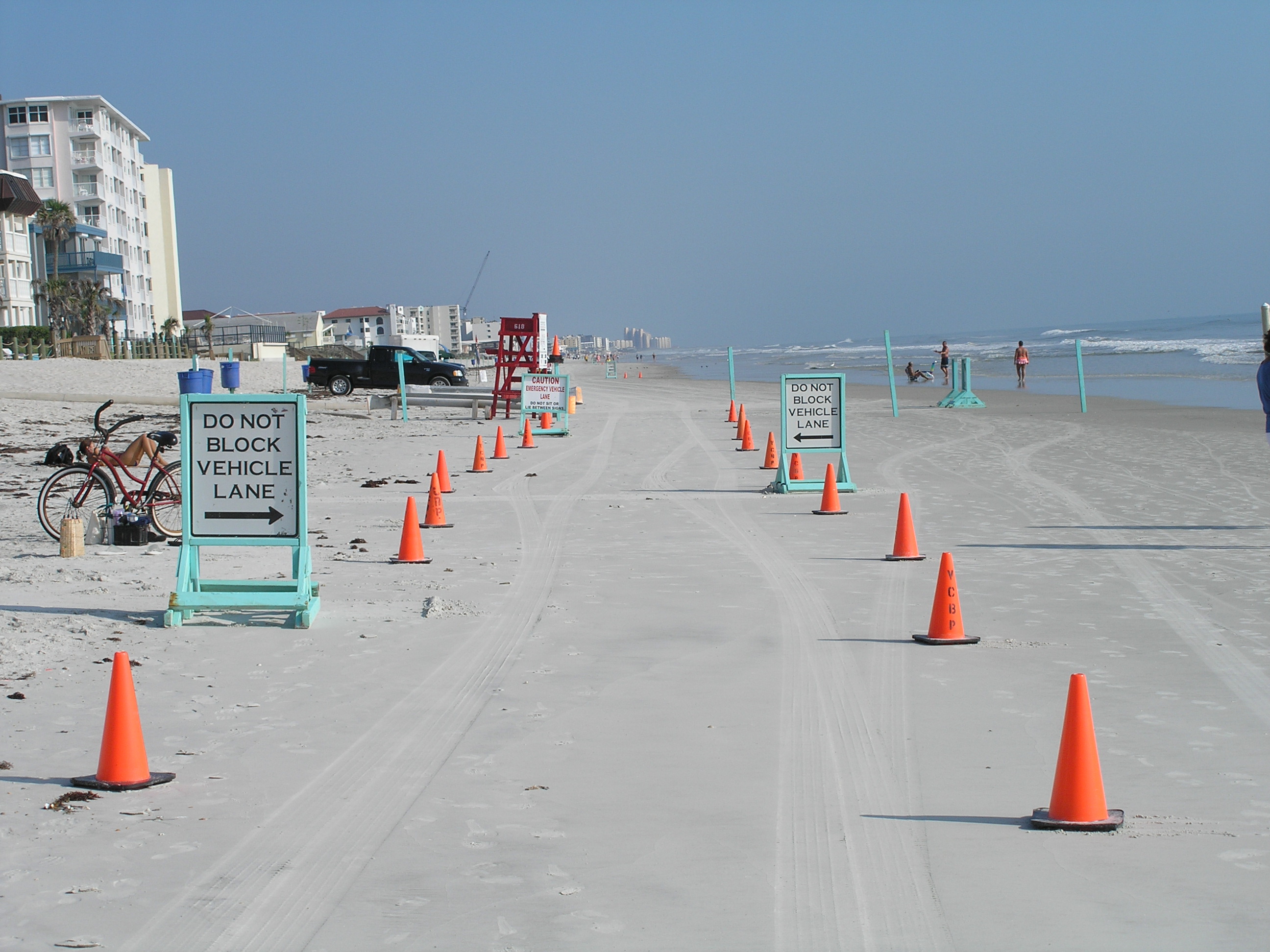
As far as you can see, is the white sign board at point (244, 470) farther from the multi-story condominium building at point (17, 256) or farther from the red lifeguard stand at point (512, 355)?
the multi-story condominium building at point (17, 256)

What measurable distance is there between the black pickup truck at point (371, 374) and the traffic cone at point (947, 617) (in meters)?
35.9

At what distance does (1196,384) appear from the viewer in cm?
4544

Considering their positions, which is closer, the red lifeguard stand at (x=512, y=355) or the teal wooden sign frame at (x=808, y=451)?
the teal wooden sign frame at (x=808, y=451)

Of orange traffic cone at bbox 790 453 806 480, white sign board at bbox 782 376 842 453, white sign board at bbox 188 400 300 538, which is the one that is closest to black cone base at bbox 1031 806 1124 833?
white sign board at bbox 188 400 300 538

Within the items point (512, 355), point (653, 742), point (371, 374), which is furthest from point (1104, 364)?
point (653, 742)

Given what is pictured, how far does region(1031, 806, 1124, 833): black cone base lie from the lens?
15.4 ft

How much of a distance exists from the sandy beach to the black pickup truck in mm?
30427

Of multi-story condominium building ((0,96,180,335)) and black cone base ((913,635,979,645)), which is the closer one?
black cone base ((913,635,979,645))

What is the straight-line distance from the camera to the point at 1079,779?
4730 millimetres

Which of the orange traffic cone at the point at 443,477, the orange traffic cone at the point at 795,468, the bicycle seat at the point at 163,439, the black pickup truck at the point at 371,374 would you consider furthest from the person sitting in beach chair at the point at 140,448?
the black pickup truck at the point at 371,374

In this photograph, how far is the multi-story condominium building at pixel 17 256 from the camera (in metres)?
68.9

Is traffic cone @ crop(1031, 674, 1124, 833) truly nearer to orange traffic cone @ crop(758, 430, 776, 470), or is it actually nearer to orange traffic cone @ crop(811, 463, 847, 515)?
orange traffic cone @ crop(811, 463, 847, 515)

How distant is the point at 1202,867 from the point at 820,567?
6335 mm

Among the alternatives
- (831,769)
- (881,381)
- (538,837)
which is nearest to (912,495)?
(831,769)
